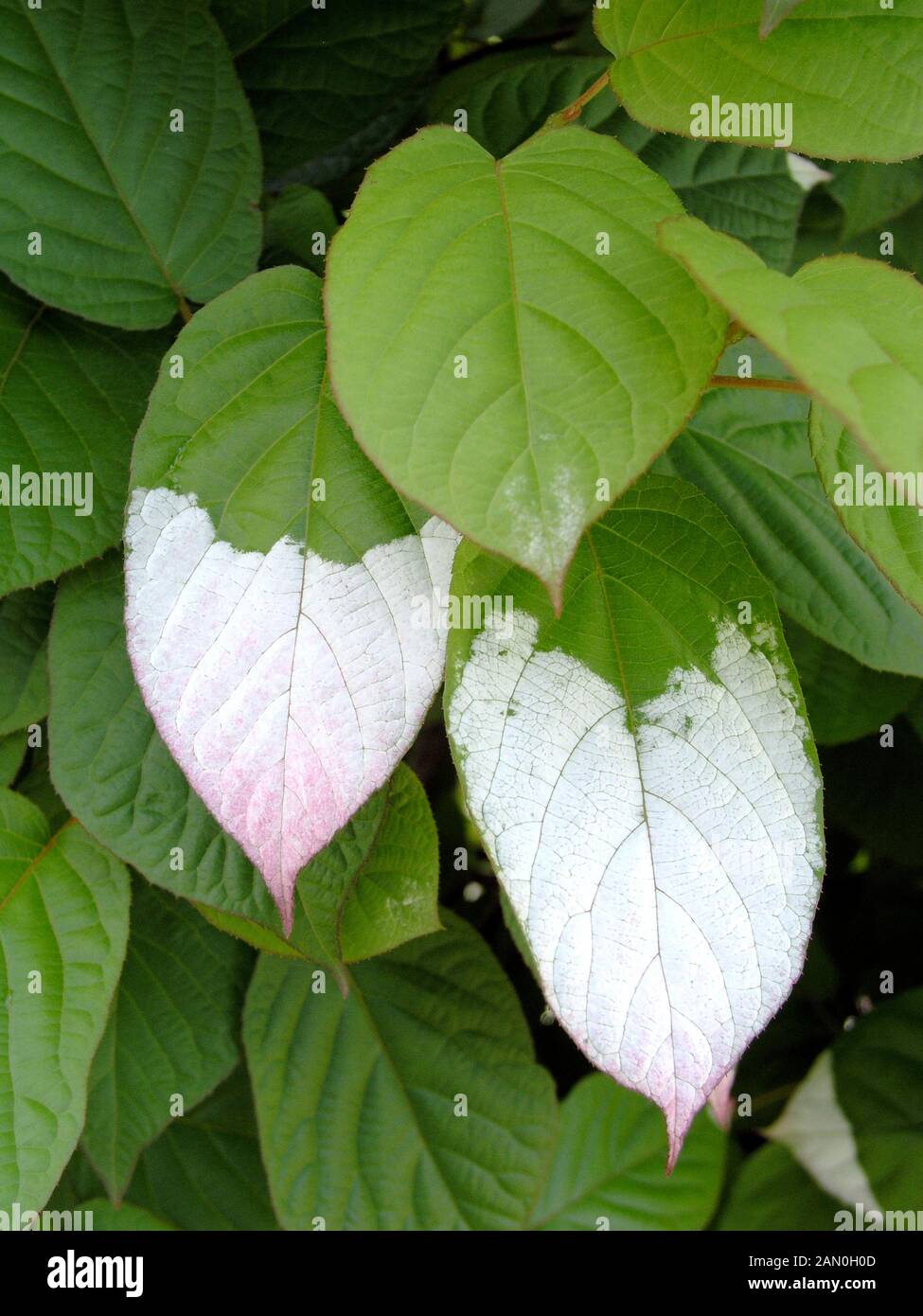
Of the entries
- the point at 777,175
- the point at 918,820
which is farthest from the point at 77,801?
the point at 918,820

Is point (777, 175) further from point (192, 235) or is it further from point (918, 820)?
point (918, 820)

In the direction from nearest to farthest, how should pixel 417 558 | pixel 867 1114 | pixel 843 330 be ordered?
1. pixel 843 330
2. pixel 417 558
3. pixel 867 1114

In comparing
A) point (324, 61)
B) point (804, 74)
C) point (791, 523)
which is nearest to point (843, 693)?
point (791, 523)

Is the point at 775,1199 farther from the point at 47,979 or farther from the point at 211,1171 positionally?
the point at 47,979

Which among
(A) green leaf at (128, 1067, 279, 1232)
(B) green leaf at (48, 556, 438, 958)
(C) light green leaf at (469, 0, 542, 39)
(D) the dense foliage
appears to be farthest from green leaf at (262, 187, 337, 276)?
(A) green leaf at (128, 1067, 279, 1232)

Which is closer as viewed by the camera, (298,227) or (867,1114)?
(298,227)

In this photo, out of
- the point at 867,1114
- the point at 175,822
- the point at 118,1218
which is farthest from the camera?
the point at 867,1114

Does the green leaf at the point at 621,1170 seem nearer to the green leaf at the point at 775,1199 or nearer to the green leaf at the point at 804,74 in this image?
the green leaf at the point at 775,1199

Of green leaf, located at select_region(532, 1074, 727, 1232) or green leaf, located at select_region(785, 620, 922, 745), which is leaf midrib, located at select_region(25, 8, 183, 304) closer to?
→ green leaf, located at select_region(785, 620, 922, 745)
